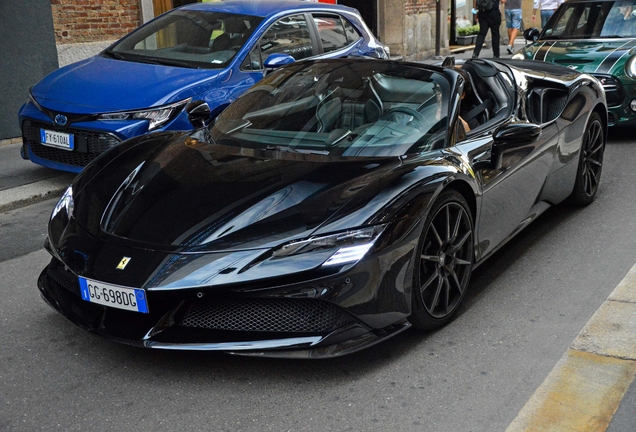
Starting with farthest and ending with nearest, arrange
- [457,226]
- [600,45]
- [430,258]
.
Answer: [600,45]
[457,226]
[430,258]

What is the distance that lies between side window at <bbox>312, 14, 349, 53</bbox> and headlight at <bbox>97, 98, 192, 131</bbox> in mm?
2217

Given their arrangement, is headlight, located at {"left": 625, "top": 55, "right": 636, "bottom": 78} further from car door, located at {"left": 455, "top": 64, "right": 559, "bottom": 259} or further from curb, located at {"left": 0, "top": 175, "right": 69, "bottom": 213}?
curb, located at {"left": 0, "top": 175, "right": 69, "bottom": 213}

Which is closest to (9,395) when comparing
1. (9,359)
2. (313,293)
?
(9,359)

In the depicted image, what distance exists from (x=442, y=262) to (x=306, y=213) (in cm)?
81

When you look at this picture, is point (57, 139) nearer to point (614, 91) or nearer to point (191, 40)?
point (191, 40)

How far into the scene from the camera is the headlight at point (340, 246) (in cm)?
346

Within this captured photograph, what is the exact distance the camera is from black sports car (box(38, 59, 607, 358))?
136 inches

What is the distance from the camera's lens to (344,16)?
29.3ft

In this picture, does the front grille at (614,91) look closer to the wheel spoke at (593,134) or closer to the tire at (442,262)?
the wheel spoke at (593,134)

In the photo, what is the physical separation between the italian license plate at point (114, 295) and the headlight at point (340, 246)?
22.0 inches

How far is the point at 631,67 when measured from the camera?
28.8ft

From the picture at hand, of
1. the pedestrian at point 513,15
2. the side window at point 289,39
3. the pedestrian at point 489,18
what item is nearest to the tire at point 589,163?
the side window at point 289,39

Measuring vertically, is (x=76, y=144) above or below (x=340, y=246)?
below

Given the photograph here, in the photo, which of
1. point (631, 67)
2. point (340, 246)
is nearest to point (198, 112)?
point (340, 246)
